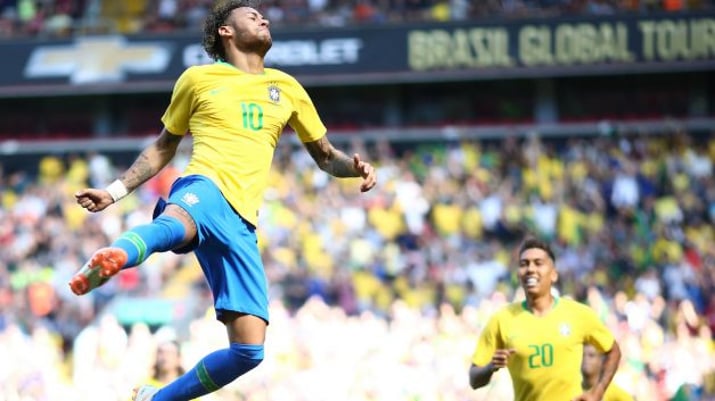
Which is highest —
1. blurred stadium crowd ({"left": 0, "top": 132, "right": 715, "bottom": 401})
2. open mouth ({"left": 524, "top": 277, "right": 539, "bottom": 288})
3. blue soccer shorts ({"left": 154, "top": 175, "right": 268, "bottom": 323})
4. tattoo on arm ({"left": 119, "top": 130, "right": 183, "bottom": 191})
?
tattoo on arm ({"left": 119, "top": 130, "right": 183, "bottom": 191})

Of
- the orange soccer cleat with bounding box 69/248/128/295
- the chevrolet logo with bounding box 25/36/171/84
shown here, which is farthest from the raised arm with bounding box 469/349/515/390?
the chevrolet logo with bounding box 25/36/171/84

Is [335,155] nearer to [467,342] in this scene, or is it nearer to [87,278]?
[87,278]

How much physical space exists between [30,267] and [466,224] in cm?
642

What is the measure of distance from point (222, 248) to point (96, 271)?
40.1 inches

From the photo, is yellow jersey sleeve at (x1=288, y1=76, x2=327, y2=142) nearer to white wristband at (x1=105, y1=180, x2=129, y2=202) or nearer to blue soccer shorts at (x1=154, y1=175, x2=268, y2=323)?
blue soccer shorts at (x1=154, y1=175, x2=268, y2=323)

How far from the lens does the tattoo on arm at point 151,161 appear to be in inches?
308

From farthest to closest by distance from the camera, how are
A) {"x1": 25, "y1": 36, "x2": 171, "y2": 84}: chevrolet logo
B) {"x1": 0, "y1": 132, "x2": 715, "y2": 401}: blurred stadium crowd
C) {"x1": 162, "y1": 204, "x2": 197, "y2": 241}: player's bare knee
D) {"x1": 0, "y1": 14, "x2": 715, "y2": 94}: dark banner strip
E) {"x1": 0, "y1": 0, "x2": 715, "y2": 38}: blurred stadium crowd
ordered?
{"x1": 25, "y1": 36, "x2": 171, "y2": 84}: chevrolet logo, {"x1": 0, "y1": 0, "x2": 715, "y2": 38}: blurred stadium crowd, {"x1": 0, "y1": 14, "x2": 715, "y2": 94}: dark banner strip, {"x1": 0, "y1": 132, "x2": 715, "y2": 401}: blurred stadium crowd, {"x1": 162, "y1": 204, "x2": 197, "y2": 241}: player's bare knee

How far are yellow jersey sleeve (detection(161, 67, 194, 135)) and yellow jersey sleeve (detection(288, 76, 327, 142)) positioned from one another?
23.5 inches

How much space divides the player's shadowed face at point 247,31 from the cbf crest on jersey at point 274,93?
20 cm

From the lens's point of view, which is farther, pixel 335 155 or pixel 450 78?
pixel 450 78

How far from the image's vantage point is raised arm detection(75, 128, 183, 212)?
24.5 ft

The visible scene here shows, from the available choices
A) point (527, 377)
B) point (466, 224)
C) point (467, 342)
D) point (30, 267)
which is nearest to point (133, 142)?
point (30, 267)

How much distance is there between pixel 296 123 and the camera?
824cm

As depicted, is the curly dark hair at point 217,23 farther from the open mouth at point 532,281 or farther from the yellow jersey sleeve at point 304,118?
the open mouth at point 532,281
